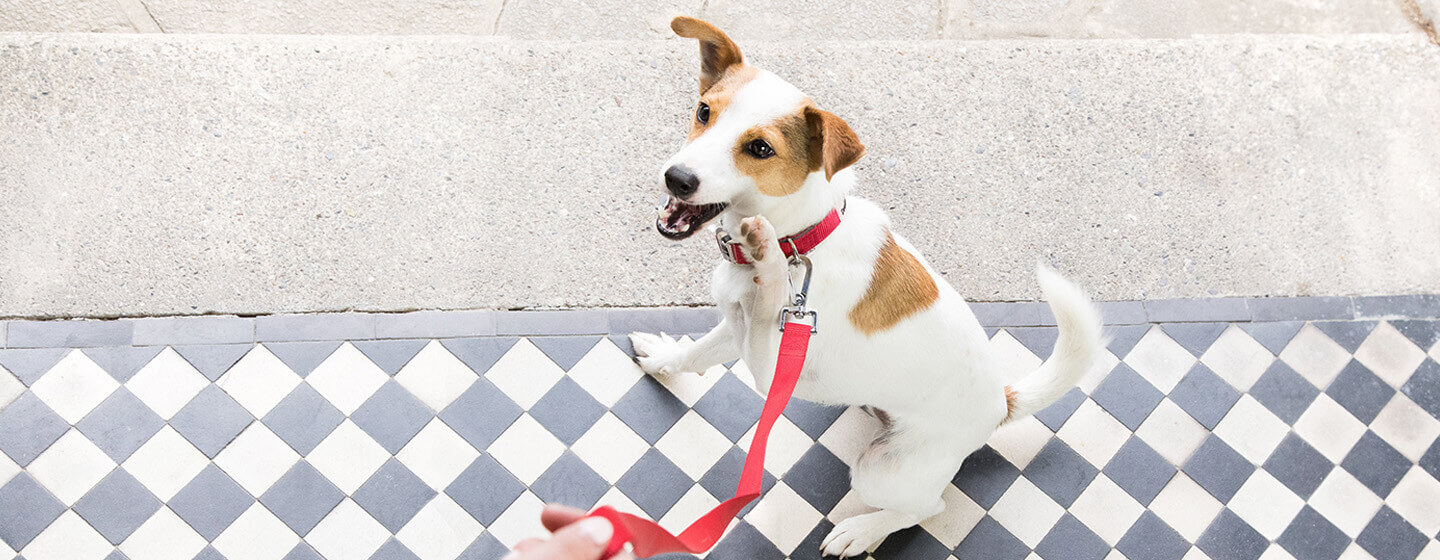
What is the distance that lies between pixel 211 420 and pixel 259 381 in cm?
17

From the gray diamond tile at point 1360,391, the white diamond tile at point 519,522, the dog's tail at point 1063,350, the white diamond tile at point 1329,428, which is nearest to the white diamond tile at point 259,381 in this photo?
the white diamond tile at point 519,522

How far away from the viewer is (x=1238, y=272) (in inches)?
129

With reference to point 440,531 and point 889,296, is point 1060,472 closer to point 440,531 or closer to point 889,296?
point 889,296

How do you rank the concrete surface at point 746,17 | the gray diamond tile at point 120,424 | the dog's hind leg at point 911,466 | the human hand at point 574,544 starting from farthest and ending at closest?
the concrete surface at point 746,17
the gray diamond tile at point 120,424
the dog's hind leg at point 911,466
the human hand at point 574,544

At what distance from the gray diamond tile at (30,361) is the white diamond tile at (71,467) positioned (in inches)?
8.6

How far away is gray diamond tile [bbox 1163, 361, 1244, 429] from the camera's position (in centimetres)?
308

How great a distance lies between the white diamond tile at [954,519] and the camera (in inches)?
114

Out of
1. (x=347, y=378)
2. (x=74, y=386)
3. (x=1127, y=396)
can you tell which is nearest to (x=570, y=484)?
(x=347, y=378)

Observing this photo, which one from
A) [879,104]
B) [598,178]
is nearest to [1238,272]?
[879,104]

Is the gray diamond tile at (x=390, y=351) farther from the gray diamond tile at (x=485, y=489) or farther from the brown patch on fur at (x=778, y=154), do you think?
the brown patch on fur at (x=778, y=154)

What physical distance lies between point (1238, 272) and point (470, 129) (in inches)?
105

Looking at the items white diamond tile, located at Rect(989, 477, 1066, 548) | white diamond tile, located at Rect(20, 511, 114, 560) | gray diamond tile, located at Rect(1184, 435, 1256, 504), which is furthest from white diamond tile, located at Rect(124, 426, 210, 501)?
gray diamond tile, located at Rect(1184, 435, 1256, 504)

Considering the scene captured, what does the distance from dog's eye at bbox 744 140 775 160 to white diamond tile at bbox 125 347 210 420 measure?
77.2 inches

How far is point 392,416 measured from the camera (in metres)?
2.89
